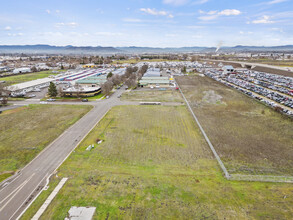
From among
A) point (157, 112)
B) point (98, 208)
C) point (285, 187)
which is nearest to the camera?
point (98, 208)

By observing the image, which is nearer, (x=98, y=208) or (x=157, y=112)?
(x=98, y=208)

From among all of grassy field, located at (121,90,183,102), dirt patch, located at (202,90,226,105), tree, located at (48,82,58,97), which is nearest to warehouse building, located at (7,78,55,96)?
tree, located at (48,82,58,97)

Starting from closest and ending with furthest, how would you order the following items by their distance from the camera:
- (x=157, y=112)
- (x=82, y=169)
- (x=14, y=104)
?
1. (x=82, y=169)
2. (x=157, y=112)
3. (x=14, y=104)

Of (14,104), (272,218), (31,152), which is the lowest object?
(272,218)

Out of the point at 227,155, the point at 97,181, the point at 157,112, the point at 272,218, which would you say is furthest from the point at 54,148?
the point at 272,218

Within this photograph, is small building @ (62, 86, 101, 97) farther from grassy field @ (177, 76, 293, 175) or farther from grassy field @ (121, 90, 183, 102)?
→ grassy field @ (177, 76, 293, 175)

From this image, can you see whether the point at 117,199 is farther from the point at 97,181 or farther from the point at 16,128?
the point at 16,128
